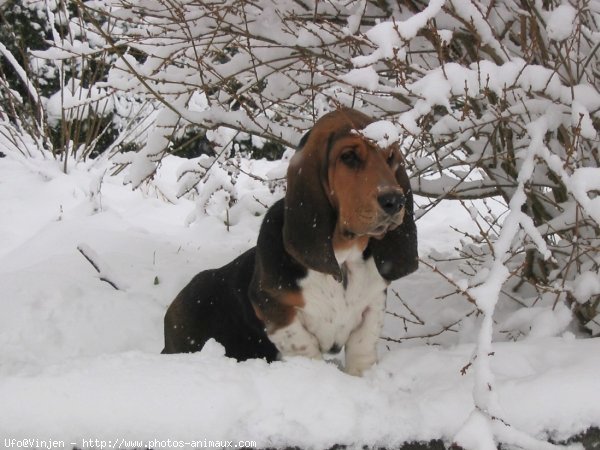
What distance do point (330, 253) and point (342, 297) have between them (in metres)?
0.27

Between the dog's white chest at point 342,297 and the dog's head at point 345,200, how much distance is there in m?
0.07

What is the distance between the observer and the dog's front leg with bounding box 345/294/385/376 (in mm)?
2953

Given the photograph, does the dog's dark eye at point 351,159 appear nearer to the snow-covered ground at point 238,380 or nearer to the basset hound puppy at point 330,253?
the basset hound puppy at point 330,253

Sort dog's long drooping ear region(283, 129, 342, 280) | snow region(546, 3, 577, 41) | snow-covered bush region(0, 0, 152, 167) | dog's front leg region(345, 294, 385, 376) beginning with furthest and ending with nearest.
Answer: snow-covered bush region(0, 0, 152, 167)
dog's front leg region(345, 294, 385, 376)
dog's long drooping ear region(283, 129, 342, 280)
snow region(546, 3, 577, 41)

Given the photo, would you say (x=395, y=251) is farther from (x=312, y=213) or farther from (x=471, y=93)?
(x=471, y=93)

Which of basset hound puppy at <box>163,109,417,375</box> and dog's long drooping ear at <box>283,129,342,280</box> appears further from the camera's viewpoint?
dog's long drooping ear at <box>283,129,342,280</box>

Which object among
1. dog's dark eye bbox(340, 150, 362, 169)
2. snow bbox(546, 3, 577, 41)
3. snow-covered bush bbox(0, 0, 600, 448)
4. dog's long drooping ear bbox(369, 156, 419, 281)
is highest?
snow bbox(546, 3, 577, 41)

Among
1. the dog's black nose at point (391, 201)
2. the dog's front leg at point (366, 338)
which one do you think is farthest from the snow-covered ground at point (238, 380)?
the dog's black nose at point (391, 201)

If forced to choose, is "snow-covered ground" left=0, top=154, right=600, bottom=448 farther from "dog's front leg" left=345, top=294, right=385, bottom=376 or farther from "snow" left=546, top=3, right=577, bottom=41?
"snow" left=546, top=3, right=577, bottom=41

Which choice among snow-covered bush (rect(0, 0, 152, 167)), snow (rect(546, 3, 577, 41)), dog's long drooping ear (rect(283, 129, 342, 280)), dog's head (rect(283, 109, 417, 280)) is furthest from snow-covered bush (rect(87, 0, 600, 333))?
snow-covered bush (rect(0, 0, 152, 167))

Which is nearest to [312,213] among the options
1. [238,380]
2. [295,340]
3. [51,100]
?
[295,340]

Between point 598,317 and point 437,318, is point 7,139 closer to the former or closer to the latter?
point 437,318

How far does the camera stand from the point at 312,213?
2.69m

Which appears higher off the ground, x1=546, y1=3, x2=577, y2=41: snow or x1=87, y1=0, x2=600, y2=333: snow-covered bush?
x1=546, y1=3, x2=577, y2=41: snow
